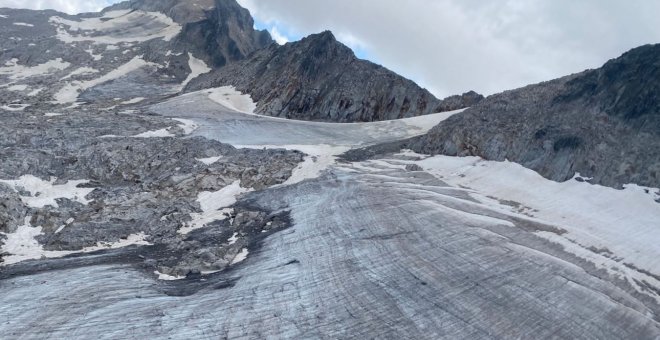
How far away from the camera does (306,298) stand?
66.3 ft

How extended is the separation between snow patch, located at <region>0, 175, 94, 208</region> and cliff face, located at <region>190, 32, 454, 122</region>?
3489 centimetres

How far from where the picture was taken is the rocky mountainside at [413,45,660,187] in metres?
35.7

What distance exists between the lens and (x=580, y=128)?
130 feet

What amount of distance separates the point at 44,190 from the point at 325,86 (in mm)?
43953

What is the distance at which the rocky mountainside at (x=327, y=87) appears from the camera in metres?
68.2

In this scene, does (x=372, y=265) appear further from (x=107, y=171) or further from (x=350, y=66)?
(x=350, y=66)

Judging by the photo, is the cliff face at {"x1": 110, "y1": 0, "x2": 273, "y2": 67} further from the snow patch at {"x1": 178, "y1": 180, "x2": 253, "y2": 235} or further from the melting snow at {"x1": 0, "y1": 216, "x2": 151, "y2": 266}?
the melting snow at {"x1": 0, "y1": 216, "x2": 151, "y2": 266}

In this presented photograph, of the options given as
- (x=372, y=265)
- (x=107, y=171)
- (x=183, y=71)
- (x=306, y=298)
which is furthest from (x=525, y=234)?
(x=183, y=71)

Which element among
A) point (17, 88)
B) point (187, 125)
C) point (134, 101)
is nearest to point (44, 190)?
point (187, 125)

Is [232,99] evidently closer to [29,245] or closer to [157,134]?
[157,134]

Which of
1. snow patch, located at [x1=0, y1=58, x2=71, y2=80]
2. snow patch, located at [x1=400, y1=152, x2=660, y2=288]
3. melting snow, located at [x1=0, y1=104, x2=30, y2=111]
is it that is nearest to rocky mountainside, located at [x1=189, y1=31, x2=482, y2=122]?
melting snow, located at [x1=0, y1=104, x2=30, y2=111]

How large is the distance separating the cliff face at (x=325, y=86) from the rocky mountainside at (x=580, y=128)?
22783mm

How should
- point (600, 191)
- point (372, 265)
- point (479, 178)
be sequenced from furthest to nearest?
point (479, 178)
point (600, 191)
point (372, 265)

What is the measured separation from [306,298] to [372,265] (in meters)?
3.65
